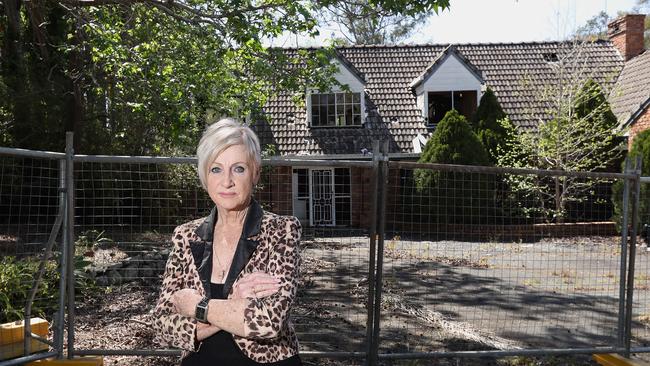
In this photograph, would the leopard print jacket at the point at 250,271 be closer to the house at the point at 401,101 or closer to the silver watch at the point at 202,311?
the silver watch at the point at 202,311

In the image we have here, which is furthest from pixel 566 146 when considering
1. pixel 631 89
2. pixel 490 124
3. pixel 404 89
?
pixel 404 89

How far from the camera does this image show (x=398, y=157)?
22.0 m

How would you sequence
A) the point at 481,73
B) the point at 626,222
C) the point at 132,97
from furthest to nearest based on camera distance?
the point at 481,73 → the point at 132,97 → the point at 626,222

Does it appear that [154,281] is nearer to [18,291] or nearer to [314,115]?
[18,291]

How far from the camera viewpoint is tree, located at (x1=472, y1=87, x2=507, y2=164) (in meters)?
20.9

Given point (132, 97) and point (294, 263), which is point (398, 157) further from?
point (294, 263)

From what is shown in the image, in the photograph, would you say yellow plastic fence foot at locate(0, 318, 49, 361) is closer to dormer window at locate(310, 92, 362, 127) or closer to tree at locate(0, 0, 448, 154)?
tree at locate(0, 0, 448, 154)

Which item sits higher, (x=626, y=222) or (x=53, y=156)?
(x=53, y=156)

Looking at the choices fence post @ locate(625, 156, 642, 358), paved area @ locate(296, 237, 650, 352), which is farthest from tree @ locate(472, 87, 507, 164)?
fence post @ locate(625, 156, 642, 358)

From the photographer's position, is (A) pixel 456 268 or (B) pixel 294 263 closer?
(B) pixel 294 263

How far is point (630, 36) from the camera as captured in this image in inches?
973

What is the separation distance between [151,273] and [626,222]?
6319mm

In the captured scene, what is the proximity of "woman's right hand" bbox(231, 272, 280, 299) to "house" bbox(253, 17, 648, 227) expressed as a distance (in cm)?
1804

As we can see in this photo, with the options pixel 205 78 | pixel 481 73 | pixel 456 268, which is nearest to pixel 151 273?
pixel 205 78
